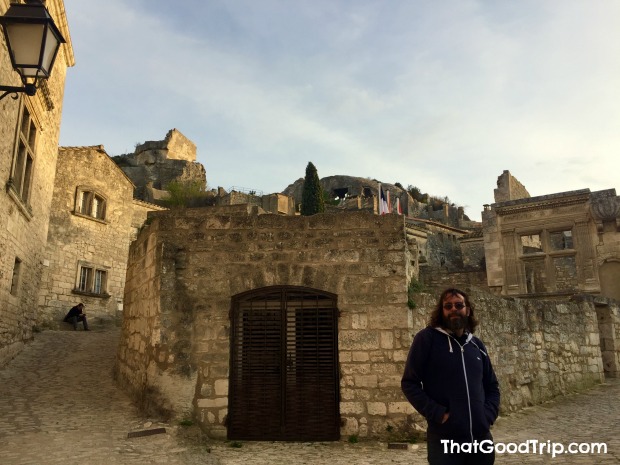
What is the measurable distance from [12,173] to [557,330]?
1159 centimetres

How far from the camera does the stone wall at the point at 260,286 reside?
6594 millimetres

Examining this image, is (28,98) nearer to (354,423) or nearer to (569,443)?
(354,423)

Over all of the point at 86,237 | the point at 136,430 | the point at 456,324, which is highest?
the point at 86,237

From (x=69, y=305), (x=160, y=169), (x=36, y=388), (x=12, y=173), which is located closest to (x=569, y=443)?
(x=36, y=388)

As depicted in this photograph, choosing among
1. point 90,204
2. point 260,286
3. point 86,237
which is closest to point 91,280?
point 86,237

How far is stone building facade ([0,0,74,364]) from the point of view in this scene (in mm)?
9938

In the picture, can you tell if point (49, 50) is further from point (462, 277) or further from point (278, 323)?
point (462, 277)

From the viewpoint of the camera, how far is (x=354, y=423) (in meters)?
6.49

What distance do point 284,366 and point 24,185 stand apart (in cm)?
876

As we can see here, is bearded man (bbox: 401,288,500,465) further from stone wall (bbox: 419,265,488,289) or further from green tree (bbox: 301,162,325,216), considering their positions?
green tree (bbox: 301,162,325,216)

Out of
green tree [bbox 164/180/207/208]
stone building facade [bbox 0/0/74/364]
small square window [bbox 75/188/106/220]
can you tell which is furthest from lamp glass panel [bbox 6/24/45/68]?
green tree [bbox 164/180/207/208]

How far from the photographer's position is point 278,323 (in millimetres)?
6832

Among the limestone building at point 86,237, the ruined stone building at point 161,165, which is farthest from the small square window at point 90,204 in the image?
the ruined stone building at point 161,165

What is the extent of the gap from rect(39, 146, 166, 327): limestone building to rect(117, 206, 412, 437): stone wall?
13723 millimetres
